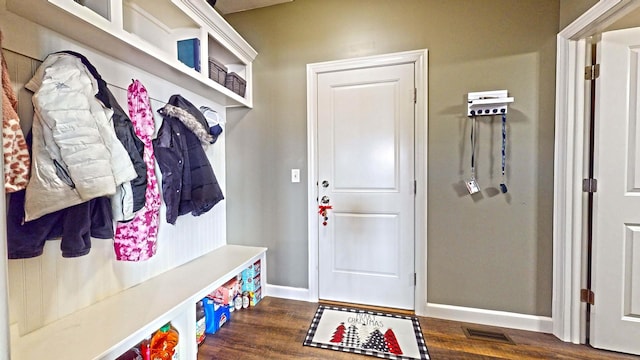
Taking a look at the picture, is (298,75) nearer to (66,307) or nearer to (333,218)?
(333,218)

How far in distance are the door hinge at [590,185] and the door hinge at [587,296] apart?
66cm

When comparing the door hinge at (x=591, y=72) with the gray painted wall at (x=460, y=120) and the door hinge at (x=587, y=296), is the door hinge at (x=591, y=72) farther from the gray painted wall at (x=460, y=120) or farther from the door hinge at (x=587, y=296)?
the door hinge at (x=587, y=296)

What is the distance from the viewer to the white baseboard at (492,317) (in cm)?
189

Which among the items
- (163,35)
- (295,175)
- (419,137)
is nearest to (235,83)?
(163,35)

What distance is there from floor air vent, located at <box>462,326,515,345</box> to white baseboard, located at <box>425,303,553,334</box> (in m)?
0.10

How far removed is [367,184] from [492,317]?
132 cm

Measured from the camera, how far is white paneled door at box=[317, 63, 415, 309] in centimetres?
213

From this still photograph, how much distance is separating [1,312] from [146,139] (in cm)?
135

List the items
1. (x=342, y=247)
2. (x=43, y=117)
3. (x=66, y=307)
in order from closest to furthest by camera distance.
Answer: (x=43, y=117), (x=66, y=307), (x=342, y=247)

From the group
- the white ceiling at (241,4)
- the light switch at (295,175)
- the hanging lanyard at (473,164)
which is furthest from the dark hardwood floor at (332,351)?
the white ceiling at (241,4)

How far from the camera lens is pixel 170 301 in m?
1.50

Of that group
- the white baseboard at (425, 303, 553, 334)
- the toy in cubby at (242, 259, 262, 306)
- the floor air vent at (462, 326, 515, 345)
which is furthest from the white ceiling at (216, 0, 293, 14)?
the floor air vent at (462, 326, 515, 345)

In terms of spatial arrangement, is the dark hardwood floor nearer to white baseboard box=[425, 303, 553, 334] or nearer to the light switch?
white baseboard box=[425, 303, 553, 334]

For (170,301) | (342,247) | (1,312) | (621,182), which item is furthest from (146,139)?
(621,182)
